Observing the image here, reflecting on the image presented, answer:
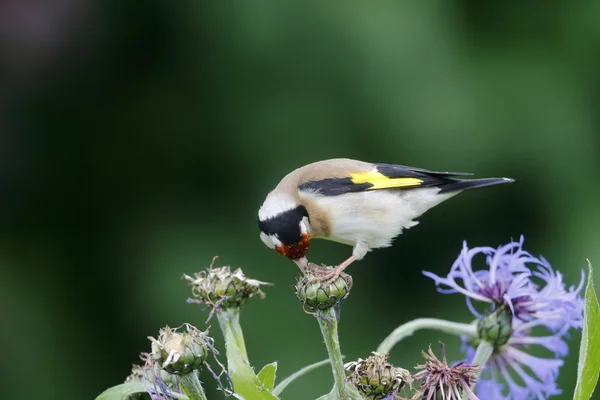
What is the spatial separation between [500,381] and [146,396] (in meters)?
0.76

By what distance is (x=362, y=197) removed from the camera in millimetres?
2379

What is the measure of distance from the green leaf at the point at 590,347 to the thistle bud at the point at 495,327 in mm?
442

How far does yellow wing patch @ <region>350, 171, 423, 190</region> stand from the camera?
7.67 feet

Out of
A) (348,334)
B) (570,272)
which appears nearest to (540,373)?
(570,272)

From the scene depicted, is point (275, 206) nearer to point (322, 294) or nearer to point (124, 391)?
point (322, 294)

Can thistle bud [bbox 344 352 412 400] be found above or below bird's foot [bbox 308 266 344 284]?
below

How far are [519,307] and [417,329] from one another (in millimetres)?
262

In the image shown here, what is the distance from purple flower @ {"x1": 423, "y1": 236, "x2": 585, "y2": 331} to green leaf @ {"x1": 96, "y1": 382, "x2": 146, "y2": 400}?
1.92 feet

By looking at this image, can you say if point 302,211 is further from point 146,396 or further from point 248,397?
point 248,397

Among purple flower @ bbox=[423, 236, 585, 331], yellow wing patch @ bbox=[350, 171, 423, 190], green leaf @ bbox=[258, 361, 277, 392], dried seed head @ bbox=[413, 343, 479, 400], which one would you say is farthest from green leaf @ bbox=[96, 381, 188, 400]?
yellow wing patch @ bbox=[350, 171, 423, 190]

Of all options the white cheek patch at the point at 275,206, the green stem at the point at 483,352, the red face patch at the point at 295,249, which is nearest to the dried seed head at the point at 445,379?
the green stem at the point at 483,352

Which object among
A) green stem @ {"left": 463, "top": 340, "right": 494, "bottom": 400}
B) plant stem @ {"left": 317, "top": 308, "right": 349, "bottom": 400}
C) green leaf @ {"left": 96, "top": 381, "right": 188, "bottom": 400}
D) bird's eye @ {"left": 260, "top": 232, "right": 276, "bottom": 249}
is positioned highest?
bird's eye @ {"left": 260, "top": 232, "right": 276, "bottom": 249}

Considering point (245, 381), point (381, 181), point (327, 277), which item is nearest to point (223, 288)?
point (327, 277)

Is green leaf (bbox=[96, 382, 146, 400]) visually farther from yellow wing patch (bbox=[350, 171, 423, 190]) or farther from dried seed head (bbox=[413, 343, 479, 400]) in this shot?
yellow wing patch (bbox=[350, 171, 423, 190])
